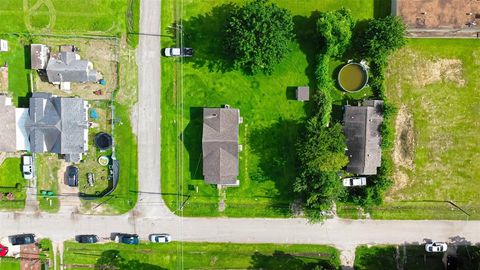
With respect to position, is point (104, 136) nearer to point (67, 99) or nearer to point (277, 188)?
point (67, 99)

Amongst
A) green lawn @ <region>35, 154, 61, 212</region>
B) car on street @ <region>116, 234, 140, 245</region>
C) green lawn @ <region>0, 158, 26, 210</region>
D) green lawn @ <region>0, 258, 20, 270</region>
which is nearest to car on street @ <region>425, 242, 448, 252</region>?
car on street @ <region>116, 234, 140, 245</region>

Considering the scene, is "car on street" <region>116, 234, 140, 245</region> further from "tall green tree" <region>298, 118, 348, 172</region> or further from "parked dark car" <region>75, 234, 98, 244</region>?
"tall green tree" <region>298, 118, 348, 172</region>

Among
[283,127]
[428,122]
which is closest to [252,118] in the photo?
[283,127]

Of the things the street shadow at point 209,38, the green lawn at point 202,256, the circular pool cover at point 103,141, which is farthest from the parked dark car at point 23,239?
the street shadow at point 209,38

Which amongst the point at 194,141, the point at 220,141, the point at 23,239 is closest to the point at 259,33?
the point at 220,141

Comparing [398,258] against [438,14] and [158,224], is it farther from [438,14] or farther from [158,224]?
[158,224]

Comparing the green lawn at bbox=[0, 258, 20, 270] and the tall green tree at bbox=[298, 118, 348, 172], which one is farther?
the green lawn at bbox=[0, 258, 20, 270]

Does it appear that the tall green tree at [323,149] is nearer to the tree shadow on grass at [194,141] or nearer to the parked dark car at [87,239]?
the tree shadow on grass at [194,141]
